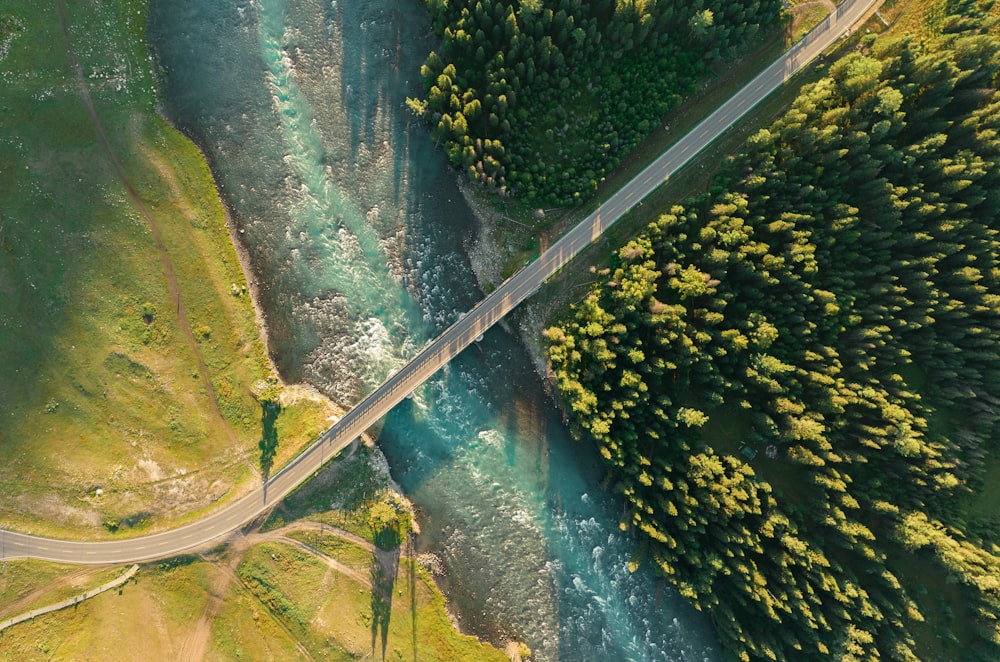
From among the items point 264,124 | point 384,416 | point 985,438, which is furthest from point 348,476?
point 985,438

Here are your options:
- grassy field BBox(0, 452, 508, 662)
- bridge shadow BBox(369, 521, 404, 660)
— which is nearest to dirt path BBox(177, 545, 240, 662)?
grassy field BBox(0, 452, 508, 662)

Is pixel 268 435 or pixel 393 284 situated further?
pixel 393 284

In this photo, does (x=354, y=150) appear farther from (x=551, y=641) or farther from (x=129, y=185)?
(x=551, y=641)

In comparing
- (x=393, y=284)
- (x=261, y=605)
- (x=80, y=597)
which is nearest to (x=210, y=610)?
(x=261, y=605)

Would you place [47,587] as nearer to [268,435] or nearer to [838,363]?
[268,435]

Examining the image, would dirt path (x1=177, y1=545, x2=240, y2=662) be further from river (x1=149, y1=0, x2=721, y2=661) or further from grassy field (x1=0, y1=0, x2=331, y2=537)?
river (x1=149, y1=0, x2=721, y2=661)
